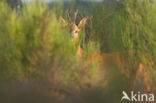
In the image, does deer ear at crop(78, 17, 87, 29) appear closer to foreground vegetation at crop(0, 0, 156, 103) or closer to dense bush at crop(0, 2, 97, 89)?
foreground vegetation at crop(0, 0, 156, 103)

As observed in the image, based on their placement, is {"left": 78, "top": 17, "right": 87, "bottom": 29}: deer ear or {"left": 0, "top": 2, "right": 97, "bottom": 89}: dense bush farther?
{"left": 78, "top": 17, "right": 87, "bottom": 29}: deer ear

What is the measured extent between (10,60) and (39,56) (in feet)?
1.58

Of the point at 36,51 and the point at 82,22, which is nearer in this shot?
the point at 36,51

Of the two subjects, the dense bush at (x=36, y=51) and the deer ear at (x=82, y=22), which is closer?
the dense bush at (x=36, y=51)

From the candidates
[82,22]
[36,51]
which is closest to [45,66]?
[36,51]

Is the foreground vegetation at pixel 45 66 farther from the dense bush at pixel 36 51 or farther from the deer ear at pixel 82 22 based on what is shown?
the deer ear at pixel 82 22

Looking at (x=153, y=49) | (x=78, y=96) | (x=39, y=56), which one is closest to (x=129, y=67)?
(x=153, y=49)

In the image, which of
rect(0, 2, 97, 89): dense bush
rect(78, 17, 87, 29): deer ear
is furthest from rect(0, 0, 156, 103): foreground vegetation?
rect(78, 17, 87, 29): deer ear

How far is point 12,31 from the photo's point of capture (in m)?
5.36

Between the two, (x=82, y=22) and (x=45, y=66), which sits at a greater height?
(x=82, y=22)

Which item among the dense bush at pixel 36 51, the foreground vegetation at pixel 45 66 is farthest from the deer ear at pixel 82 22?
the dense bush at pixel 36 51

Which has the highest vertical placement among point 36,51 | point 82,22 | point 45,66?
point 82,22

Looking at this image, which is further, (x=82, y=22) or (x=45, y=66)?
(x=82, y=22)

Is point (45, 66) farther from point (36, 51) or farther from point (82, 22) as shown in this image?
point (82, 22)
